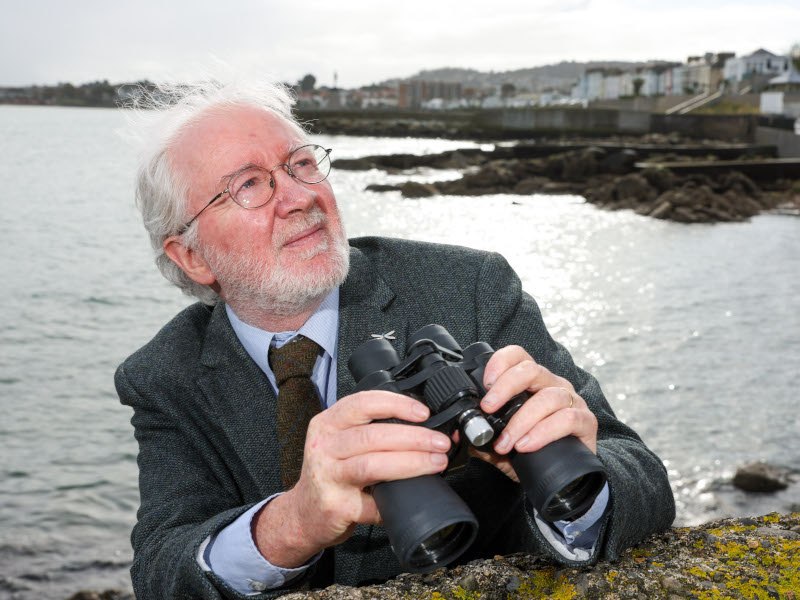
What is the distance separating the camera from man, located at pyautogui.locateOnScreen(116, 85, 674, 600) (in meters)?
2.00

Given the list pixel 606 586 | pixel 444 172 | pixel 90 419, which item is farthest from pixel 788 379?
pixel 444 172

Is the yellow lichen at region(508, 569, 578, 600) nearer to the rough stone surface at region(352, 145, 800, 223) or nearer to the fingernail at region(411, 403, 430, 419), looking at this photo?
the fingernail at region(411, 403, 430, 419)

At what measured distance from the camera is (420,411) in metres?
1.29

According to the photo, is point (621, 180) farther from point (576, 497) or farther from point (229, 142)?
point (576, 497)

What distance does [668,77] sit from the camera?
330 feet

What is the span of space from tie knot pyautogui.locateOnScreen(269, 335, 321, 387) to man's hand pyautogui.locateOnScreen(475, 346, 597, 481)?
788 mm

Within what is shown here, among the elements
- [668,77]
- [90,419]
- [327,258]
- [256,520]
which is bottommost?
[90,419]

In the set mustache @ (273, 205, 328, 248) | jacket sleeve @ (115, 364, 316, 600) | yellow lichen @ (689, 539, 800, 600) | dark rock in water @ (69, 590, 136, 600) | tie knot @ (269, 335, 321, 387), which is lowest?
dark rock in water @ (69, 590, 136, 600)

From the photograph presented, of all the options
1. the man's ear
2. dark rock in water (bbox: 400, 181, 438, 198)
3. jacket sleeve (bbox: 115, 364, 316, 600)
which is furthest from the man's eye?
dark rock in water (bbox: 400, 181, 438, 198)

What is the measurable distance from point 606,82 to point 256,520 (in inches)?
4582

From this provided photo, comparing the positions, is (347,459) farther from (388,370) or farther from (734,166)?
(734,166)

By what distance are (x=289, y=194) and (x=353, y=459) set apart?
103cm

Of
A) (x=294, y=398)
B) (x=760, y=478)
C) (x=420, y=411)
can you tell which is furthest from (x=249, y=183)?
(x=760, y=478)

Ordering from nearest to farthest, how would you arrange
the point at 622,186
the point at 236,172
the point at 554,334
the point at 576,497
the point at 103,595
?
the point at 576,497 → the point at 236,172 → the point at 103,595 → the point at 554,334 → the point at 622,186
